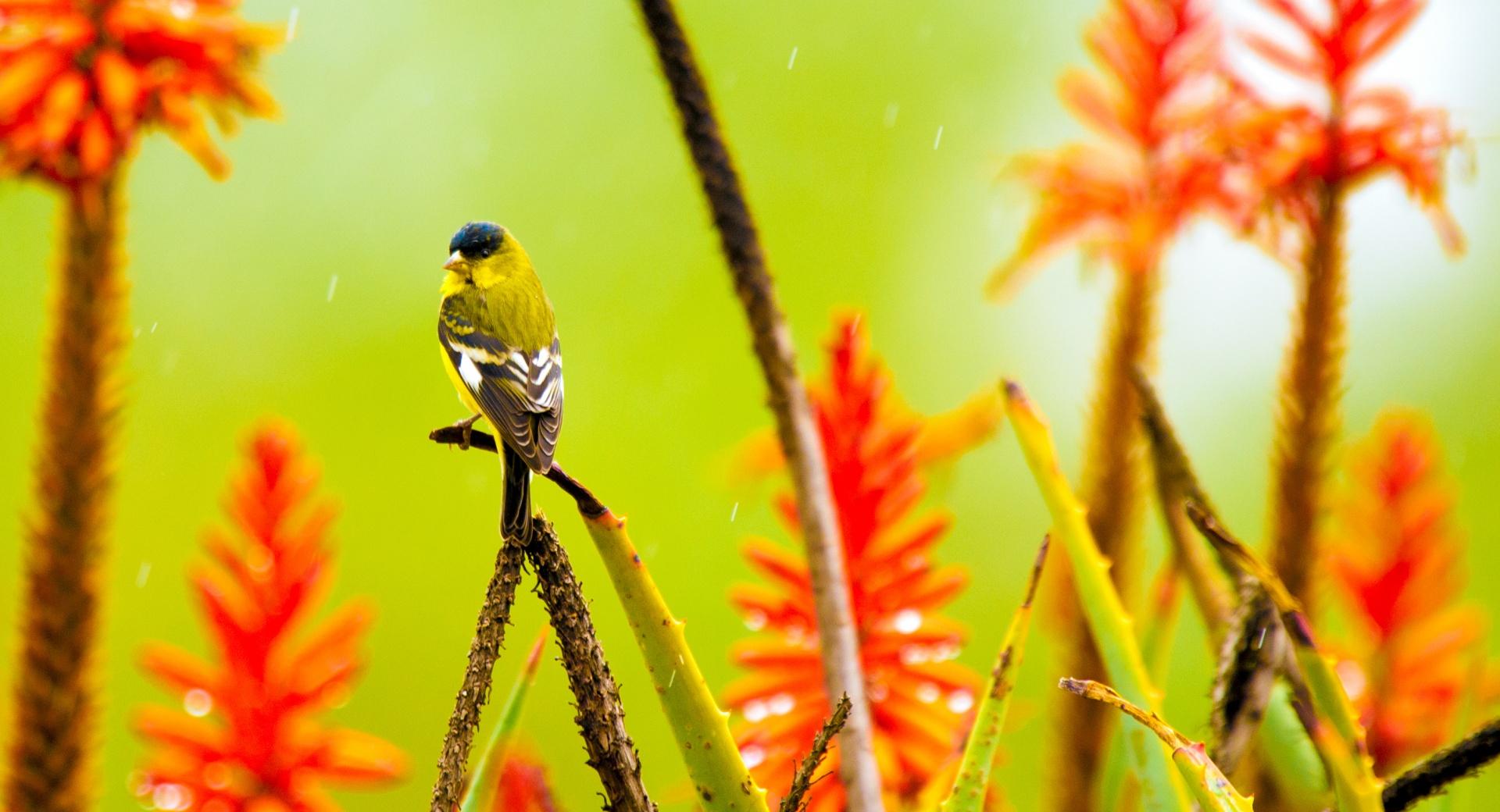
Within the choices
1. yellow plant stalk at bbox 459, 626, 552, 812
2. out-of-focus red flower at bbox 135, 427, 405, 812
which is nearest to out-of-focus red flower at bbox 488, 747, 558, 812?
yellow plant stalk at bbox 459, 626, 552, 812

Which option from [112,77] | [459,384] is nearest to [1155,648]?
[459,384]

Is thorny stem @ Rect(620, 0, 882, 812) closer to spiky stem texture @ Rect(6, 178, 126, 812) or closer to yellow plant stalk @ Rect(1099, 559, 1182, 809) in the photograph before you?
yellow plant stalk @ Rect(1099, 559, 1182, 809)

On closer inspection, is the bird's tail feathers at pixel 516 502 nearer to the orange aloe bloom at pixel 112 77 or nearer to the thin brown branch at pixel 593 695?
the thin brown branch at pixel 593 695

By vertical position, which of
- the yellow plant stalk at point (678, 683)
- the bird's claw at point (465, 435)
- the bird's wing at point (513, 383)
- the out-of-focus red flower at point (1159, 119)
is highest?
the out-of-focus red flower at point (1159, 119)

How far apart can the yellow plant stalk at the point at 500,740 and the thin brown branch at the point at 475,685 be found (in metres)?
0.03

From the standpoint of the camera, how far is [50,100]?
22.3 inches

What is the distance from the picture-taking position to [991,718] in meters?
0.33

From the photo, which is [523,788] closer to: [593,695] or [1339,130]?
[593,695]

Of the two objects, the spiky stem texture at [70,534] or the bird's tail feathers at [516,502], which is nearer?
the bird's tail feathers at [516,502]

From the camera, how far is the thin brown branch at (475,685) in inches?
10.6

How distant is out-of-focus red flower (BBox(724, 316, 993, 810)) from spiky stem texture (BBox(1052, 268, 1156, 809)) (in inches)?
1.7

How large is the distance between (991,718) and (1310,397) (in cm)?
29

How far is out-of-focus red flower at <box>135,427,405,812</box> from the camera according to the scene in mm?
484

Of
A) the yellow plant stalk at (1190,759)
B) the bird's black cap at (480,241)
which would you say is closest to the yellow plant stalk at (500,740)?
the yellow plant stalk at (1190,759)
